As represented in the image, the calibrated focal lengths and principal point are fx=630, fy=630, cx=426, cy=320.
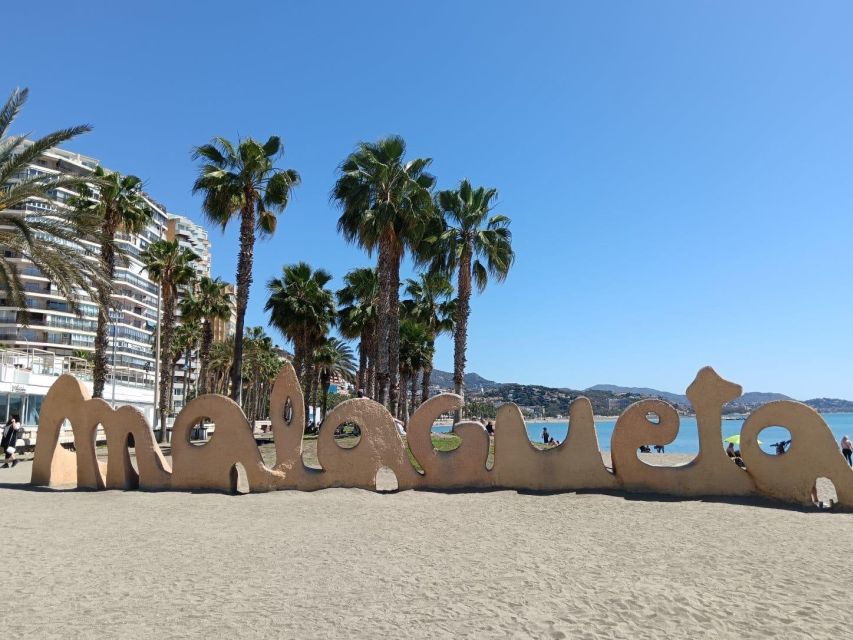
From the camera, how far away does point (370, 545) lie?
8953 mm

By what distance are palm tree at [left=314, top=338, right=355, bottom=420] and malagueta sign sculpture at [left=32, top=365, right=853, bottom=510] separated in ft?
90.9

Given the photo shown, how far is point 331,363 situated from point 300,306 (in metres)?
15.7

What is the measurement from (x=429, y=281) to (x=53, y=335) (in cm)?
4716

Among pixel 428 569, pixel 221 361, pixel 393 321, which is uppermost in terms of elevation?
pixel 221 361

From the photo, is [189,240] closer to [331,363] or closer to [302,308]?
[331,363]

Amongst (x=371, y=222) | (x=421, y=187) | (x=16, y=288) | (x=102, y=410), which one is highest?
(x=421, y=187)

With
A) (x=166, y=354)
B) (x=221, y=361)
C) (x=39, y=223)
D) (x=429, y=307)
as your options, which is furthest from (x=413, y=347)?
(x=221, y=361)

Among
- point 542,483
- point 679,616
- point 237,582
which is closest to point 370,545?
point 237,582

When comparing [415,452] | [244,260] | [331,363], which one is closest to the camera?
[415,452]

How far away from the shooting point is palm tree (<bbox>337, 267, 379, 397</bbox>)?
38.8 metres

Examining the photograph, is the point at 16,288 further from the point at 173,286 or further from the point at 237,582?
the point at 173,286

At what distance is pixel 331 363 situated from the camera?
2025 inches

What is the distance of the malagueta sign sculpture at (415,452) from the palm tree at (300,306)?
2159 centimetres

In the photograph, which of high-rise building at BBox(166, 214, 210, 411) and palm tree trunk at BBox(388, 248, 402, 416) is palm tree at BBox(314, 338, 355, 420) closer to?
palm tree trunk at BBox(388, 248, 402, 416)
